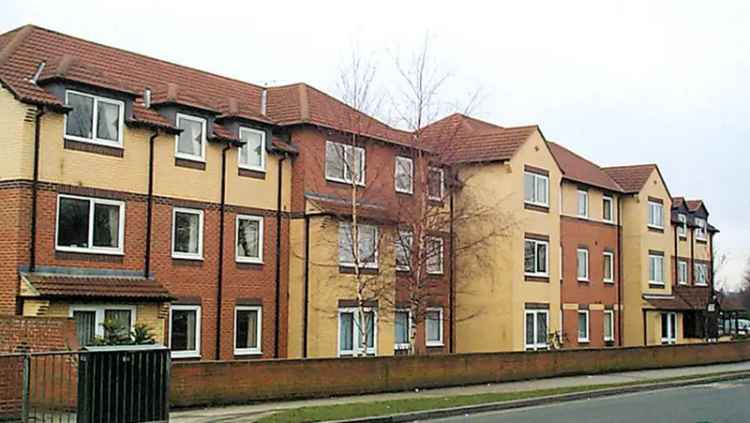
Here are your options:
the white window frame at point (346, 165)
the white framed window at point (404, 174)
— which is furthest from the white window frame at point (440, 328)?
the white window frame at point (346, 165)

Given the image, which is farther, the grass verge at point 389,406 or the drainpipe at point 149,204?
the drainpipe at point 149,204

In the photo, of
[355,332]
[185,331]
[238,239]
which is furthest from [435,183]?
[185,331]

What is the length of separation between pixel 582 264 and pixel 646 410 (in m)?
24.4

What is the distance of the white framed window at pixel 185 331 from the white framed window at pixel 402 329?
8.21 metres

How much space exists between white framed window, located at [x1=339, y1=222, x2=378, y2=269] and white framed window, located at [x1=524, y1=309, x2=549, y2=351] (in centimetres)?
909

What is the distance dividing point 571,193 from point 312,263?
1756cm

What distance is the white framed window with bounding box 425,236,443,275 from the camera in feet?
107

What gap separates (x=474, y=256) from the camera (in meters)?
38.2

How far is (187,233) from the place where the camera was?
2912 cm

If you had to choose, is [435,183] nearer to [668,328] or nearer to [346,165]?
[346,165]

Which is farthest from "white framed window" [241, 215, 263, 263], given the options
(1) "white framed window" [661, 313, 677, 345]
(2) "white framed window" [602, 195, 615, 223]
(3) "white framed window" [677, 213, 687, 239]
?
(3) "white framed window" [677, 213, 687, 239]

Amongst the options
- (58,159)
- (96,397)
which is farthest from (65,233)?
(96,397)

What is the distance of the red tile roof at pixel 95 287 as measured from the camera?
2434 cm

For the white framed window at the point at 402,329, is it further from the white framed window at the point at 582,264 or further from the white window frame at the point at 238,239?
the white framed window at the point at 582,264
